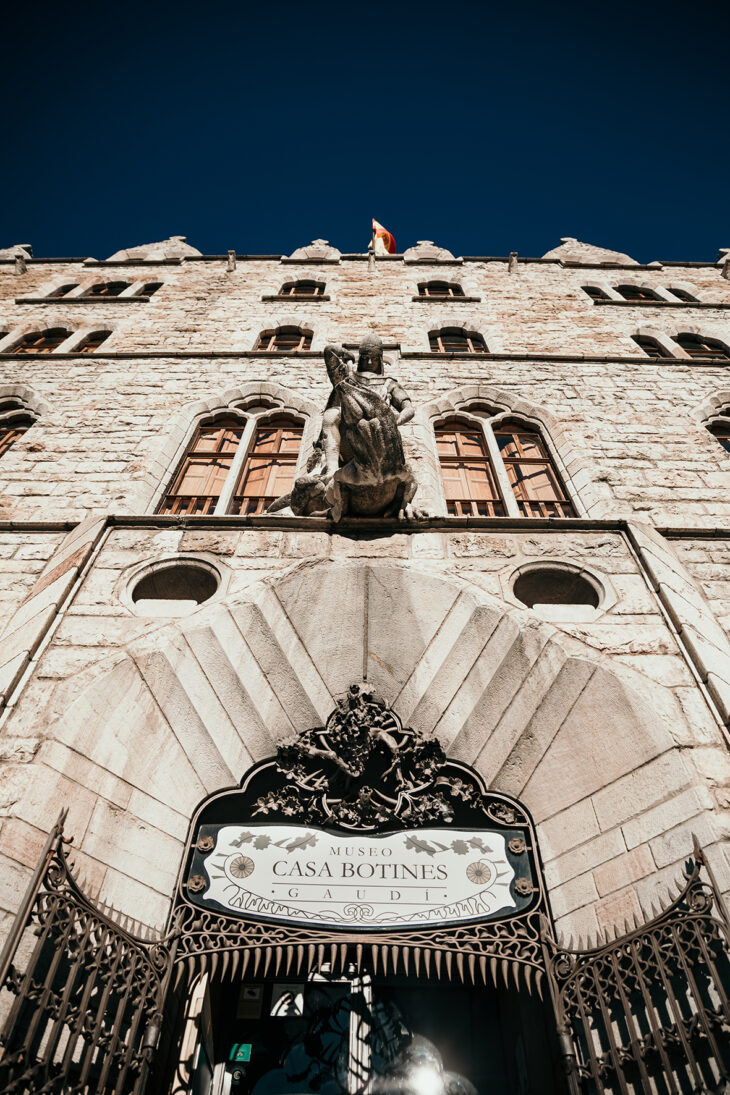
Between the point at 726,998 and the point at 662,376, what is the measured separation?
725 cm

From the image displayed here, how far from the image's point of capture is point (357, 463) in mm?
5215

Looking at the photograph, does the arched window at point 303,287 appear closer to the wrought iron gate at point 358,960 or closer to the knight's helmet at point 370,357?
the knight's helmet at point 370,357

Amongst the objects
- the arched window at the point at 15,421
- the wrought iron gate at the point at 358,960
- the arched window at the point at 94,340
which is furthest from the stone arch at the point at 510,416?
the arched window at the point at 94,340

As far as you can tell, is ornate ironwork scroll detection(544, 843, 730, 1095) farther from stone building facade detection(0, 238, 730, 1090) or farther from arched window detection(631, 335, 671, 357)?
arched window detection(631, 335, 671, 357)

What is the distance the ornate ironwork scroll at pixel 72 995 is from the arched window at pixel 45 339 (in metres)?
9.48

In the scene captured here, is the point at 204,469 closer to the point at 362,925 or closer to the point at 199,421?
the point at 199,421

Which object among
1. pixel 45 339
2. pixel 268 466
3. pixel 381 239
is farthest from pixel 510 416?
pixel 381 239

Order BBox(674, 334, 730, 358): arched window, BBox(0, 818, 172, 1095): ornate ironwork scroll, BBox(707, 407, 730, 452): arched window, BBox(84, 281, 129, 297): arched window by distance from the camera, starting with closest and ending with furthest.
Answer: BBox(0, 818, 172, 1095): ornate ironwork scroll < BBox(707, 407, 730, 452): arched window < BBox(674, 334, 730, 358): arched window < BBox(84, 281, 129, 297): arched window

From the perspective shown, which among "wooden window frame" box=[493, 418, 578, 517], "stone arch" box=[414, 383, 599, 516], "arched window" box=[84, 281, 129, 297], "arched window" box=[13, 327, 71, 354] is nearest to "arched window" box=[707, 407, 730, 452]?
"stone arch" box=[414, 383, 599, 516]

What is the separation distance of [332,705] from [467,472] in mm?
3333

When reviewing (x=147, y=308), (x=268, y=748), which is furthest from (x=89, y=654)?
(x=147, y=308)

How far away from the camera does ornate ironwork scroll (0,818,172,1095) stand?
2.82 m

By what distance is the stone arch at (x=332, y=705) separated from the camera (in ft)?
12.5

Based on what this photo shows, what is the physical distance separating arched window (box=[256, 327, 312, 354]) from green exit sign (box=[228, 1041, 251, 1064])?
352 inches
